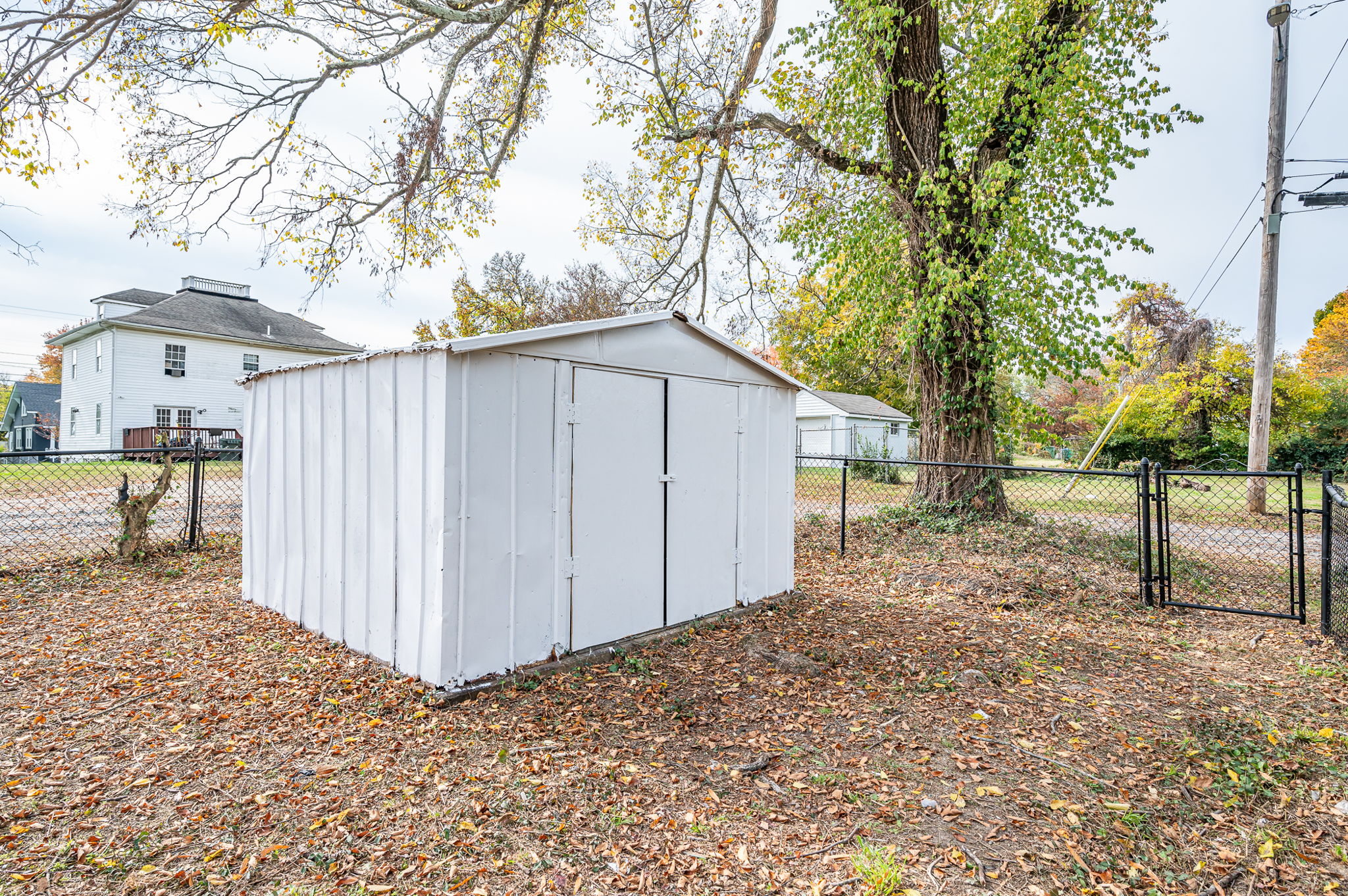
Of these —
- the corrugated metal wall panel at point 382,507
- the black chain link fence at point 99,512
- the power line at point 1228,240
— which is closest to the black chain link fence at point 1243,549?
the power line at point 1228,240

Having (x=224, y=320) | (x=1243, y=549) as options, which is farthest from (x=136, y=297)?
(x=1243, y=549)

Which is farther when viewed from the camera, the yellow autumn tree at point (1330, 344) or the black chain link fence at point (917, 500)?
the yellow autumn tree at point (1330, 344)

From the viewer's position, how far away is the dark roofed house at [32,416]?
27516 mm

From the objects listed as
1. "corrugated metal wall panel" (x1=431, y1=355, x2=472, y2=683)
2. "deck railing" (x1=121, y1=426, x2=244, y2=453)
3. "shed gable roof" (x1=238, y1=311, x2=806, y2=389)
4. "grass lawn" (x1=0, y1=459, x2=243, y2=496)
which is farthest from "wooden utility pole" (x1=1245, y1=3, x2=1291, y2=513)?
"deck railing" (x1=121, y1=426, x2=244, y2=453)

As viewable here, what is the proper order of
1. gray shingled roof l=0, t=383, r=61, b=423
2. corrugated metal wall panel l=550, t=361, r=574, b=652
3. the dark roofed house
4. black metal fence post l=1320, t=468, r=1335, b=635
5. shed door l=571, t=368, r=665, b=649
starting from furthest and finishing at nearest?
1. gray shingled roof l=0, t=383, r=61, b=423
2. the dark roofed house
3. black metal fence post l=1320, t=468, r=1335, b=635
4. shed door l=571, t=368, r=665, b=649
5. corrugated metal wall panel l=550, t=361, r=574, b=652

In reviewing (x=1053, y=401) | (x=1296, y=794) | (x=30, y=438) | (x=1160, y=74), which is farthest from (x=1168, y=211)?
(x=30, y=438)

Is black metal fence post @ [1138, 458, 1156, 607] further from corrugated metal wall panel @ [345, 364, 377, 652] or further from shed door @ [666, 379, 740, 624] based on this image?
corrugated metal wall panel @ [345, 364, 377, 652]

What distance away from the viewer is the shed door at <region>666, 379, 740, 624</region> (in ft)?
16.3

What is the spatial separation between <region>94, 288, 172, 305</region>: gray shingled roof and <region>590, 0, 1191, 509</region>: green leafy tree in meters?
25.5

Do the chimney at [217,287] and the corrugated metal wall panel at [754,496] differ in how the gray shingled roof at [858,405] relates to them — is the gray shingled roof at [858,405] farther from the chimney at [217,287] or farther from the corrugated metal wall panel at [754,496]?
the chimney at [217,287]

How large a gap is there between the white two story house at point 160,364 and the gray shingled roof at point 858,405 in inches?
890

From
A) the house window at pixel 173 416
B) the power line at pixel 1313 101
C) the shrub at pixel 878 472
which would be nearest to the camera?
Answer: the power line at pixel 1313 101

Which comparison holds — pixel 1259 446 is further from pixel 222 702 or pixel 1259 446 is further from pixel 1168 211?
pixel 222 702

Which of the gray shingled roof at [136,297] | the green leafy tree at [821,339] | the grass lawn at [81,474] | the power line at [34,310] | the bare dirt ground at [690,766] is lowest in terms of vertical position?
the bare dirt ground at [690,766]
